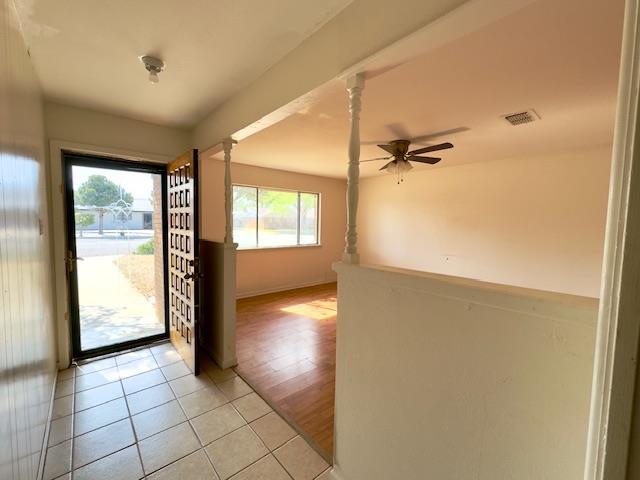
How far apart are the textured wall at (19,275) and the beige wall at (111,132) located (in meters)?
0.79

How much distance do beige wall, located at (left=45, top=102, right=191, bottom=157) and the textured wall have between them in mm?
794

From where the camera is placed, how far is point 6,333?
102 centimetres

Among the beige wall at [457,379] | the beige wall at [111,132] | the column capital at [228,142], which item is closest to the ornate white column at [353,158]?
the beige wall at [457,379]

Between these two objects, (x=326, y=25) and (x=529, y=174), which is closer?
(x=326, y=25)

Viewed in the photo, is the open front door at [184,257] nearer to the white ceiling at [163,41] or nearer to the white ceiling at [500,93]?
the white ceiling at [163,41]

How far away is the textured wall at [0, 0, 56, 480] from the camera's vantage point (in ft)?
3.33

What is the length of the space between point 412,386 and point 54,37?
2.74 metres

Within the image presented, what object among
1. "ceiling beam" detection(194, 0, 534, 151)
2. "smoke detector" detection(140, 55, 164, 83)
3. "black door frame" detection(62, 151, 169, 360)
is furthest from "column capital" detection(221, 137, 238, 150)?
"black door frame" detection(62, 151, 169, 360)

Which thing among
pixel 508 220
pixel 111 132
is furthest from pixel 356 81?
pixel 508 220

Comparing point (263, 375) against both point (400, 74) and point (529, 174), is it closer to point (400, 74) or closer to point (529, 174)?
point (400, 74)

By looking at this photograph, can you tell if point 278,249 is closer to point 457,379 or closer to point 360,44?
point 360,44

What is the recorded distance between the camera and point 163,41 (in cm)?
165

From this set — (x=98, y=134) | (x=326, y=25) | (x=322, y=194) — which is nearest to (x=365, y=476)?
(x=326, y=25)

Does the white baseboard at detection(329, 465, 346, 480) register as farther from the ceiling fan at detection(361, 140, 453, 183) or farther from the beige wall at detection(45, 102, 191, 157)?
the beige wall at detection(45, 102, 191, 157)
